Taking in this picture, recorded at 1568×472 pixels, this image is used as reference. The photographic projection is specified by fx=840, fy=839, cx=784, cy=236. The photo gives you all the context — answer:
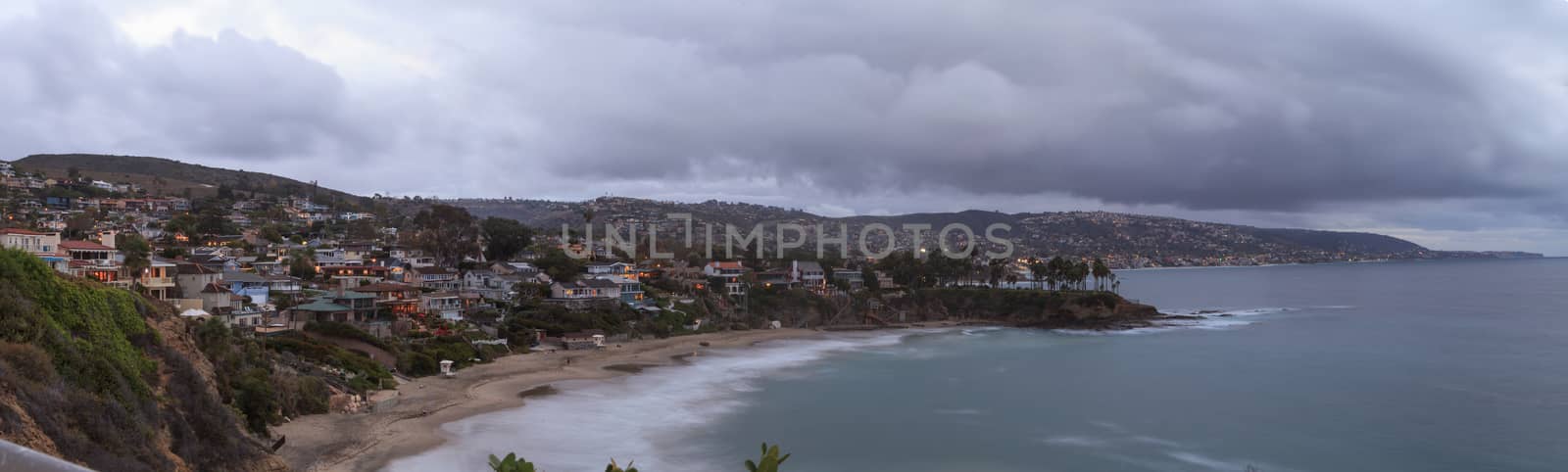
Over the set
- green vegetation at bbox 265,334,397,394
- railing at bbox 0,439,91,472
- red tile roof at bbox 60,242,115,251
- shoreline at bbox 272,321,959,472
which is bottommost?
shoreline at bbox 272,321,959,472

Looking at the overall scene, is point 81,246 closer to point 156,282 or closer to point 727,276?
point 156,282

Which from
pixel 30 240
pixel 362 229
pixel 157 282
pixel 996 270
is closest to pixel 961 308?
pixel 996 270

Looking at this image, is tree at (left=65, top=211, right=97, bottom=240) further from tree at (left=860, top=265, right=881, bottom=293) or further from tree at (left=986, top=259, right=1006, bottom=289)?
tree at (left=986, top=259, right=1006, bottom=289)

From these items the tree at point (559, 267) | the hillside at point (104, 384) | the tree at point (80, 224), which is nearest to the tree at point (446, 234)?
the tree at point (559, 267)

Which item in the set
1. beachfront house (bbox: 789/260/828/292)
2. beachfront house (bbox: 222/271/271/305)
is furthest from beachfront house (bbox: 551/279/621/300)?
beachfront house (bbox: 789/260/828/292)

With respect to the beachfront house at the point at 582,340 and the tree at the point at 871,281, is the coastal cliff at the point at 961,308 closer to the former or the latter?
the tree at the point at 871,281

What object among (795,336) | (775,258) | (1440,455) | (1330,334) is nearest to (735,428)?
(1440,455)

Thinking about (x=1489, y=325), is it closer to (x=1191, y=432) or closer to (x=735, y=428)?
(x=1191, y=432)
